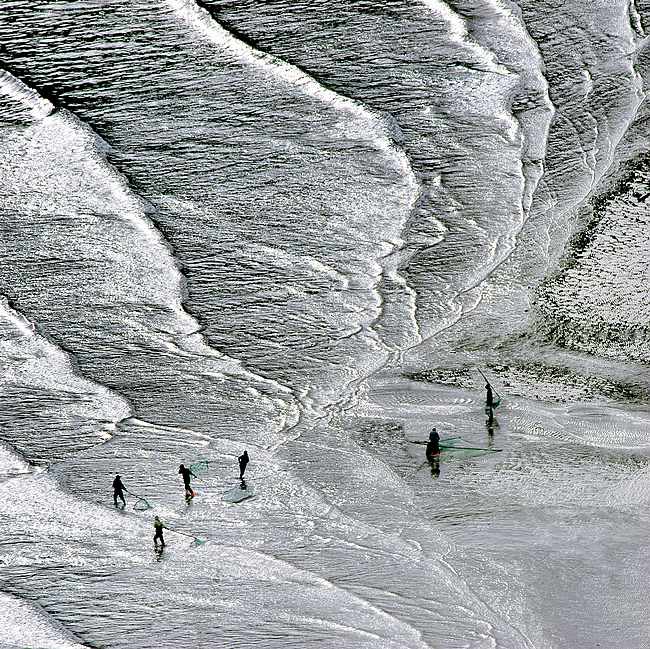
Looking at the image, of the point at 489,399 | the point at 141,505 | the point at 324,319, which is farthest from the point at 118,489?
the point at 324,319

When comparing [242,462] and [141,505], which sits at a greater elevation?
[242,462]

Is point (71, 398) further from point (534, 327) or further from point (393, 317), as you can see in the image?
point (534, 327)

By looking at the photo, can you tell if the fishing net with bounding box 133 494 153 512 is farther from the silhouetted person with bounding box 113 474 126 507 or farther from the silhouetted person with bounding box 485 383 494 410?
the silhouetted person with bounding box 485 383 494 410

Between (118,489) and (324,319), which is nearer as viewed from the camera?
(118,489)

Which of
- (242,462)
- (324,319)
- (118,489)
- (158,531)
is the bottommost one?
(324,319)

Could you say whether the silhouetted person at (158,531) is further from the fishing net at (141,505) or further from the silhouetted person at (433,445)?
the silhouetted person at (433,445)

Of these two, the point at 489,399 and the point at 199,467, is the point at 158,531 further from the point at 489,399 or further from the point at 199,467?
the point at 489,399

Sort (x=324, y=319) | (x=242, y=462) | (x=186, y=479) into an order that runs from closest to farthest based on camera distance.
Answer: (x=186, y=479) < (x=242, y=462) < (x=324, y=319)

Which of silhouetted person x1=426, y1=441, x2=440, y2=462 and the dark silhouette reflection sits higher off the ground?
silhouetted person x1=426, y1=441, x2=440, y2=462

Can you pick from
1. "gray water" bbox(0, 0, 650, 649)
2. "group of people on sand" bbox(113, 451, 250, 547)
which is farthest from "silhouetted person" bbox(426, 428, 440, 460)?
"group of people on sand" bbox(113, 451, 250, 547)

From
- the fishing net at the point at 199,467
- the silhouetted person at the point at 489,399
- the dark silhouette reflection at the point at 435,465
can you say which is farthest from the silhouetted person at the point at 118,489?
the silhouetted person at the point at 489,399
